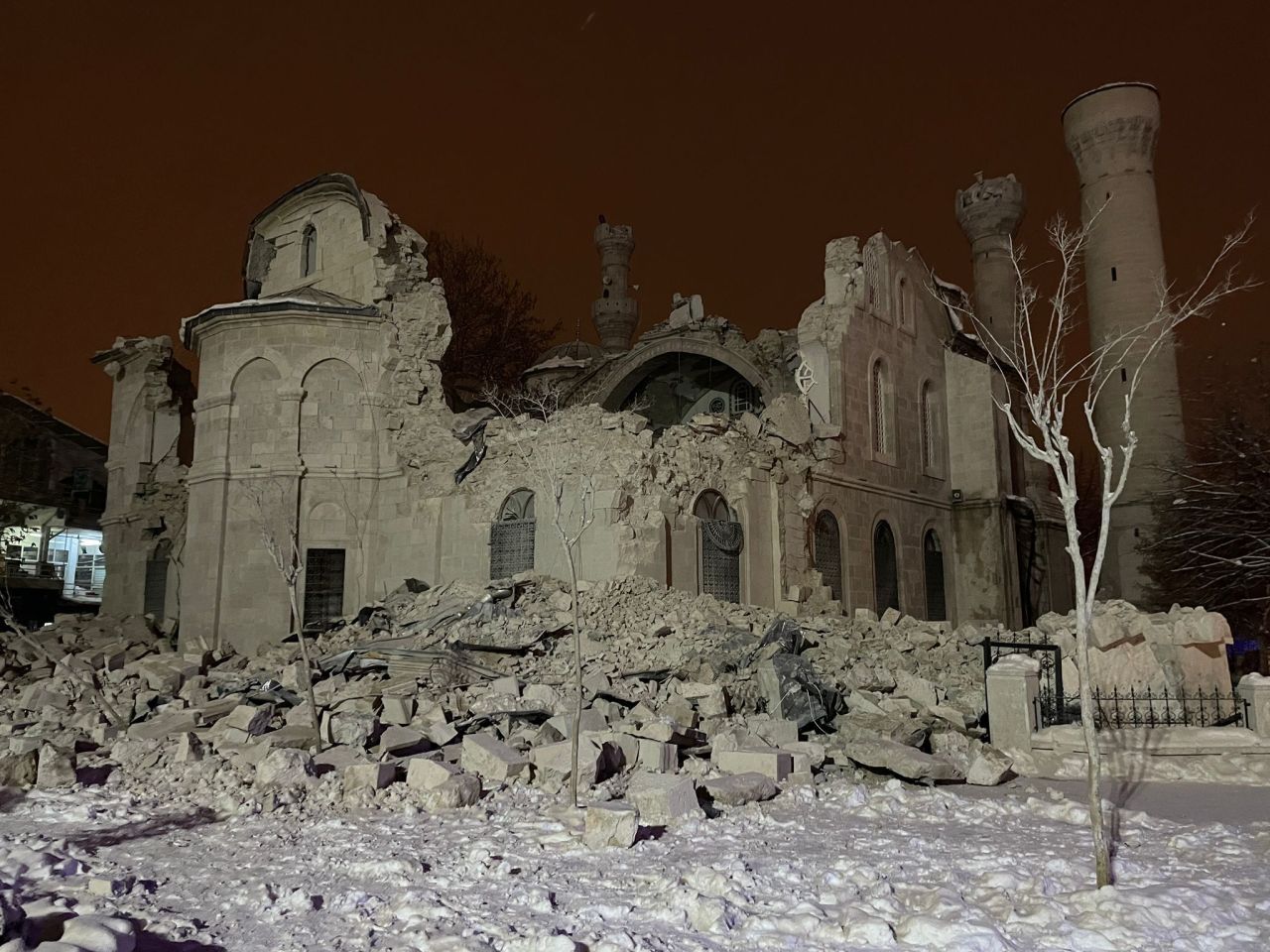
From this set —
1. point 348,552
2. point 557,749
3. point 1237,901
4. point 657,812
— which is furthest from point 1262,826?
point 348,552

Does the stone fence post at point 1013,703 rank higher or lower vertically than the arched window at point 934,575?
lower

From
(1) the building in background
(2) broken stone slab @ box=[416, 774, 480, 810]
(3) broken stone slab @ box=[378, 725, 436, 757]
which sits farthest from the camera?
(1) the building in background

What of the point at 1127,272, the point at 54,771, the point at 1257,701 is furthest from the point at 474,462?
the point at 1127,272

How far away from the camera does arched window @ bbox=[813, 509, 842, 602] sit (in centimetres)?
2142

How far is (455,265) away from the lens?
38031 mm

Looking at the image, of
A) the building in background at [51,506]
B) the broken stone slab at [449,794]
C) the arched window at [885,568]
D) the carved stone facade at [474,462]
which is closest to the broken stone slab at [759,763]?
the broken stone slab at [449,794]

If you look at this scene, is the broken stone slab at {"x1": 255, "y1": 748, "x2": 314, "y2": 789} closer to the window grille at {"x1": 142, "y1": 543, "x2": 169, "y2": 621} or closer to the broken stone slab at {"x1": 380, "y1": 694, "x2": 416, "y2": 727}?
the broken stone slab at {"x1": 380, "y1": 694, "x2": 416, "y2": 727}

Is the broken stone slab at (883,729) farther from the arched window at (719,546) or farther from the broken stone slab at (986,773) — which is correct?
the arched window at (719,546)

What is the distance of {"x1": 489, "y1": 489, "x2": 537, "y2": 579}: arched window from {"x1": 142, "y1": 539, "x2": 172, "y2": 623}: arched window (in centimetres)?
1170

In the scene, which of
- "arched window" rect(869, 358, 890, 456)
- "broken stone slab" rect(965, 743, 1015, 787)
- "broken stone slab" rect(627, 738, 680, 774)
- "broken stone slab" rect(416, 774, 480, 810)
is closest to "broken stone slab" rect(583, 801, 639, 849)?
"broken stone slab" rect(416, 774, 480, 810)

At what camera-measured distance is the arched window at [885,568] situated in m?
23.6

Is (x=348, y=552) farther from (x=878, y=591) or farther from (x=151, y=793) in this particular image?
(x=878, y=591)

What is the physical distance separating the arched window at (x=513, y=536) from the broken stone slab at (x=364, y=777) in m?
9.46

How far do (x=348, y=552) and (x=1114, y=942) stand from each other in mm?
17876
